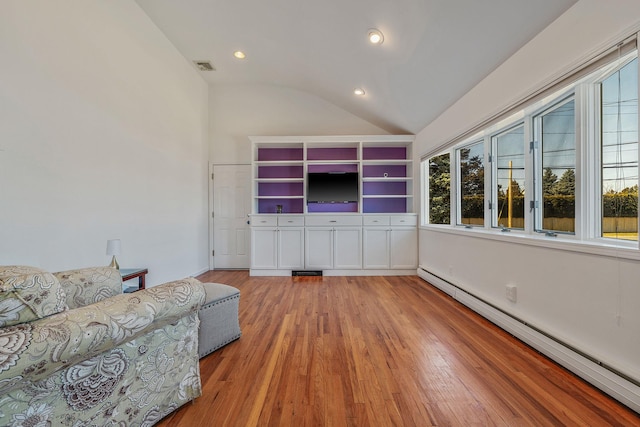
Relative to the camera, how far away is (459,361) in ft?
5.68

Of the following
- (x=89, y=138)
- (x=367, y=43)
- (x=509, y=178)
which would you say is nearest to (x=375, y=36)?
(x=367, y=43)

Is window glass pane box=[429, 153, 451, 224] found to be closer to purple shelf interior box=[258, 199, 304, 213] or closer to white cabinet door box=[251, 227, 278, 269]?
purple shelf interior box=[258, 199, 304, 213]

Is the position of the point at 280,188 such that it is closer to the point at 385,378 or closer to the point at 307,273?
the point at 307,273

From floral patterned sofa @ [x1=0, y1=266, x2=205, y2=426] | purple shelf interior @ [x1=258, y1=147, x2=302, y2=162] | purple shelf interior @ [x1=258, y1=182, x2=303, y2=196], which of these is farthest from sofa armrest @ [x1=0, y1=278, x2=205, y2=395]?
purple shelf interior @ [x1=258, y1=147, x2=302, y2=162]

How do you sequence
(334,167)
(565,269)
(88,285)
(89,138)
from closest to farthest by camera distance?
(88,285)
(565,269)
(89,138)
(334,167)

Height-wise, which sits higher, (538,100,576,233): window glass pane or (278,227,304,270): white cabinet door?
(538,100,576,233): window glass pane

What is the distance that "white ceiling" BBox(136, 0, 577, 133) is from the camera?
6.50 ft

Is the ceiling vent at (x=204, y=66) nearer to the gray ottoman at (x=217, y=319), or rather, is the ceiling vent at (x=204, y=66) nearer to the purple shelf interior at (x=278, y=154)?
the purple shelf interior at (x=278, y=154)

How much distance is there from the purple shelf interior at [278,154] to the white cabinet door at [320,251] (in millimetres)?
1392

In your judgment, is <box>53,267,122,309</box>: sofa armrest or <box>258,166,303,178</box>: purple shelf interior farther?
<box>258,166,303,178</box>: purple shelf interior

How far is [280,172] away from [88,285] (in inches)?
138

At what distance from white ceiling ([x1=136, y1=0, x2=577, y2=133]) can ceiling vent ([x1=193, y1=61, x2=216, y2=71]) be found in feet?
0.38

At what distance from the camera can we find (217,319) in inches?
74.6

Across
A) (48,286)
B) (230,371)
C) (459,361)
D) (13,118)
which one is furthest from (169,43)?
(459,361)
